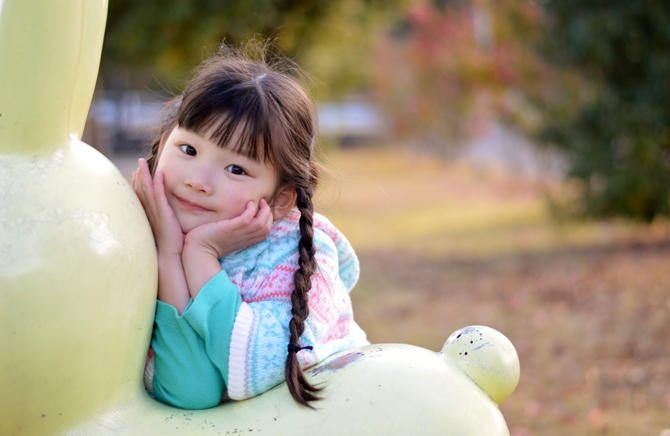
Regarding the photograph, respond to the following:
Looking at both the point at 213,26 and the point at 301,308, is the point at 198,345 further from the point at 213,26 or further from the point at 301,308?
the point at 213,26

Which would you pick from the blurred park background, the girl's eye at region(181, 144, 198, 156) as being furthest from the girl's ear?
the blurred park background

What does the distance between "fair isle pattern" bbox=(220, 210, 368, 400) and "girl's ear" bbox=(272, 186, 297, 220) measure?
0.8 inches

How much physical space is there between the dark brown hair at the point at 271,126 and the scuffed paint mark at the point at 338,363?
0.19 feet

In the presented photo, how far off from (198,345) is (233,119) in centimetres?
50

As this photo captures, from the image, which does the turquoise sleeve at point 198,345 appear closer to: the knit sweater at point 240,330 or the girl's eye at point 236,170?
the knit sweater at point 240,330

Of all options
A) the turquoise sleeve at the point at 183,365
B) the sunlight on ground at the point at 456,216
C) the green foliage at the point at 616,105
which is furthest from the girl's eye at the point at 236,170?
the green foliage at the point at 616,105

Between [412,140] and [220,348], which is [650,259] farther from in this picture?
[412,140]

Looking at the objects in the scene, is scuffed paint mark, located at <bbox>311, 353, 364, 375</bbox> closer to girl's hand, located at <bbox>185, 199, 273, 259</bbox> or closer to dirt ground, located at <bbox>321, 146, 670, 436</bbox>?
girl's hand, located at <bbox>185, 199, 273, 259</bbox>

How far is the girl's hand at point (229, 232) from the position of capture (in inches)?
58.2

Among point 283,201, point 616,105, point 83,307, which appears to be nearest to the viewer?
point 83,307

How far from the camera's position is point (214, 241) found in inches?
58.6

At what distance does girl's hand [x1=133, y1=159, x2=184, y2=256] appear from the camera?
4.90 feet

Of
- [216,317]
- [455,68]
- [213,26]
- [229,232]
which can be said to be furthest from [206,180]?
[455,68]

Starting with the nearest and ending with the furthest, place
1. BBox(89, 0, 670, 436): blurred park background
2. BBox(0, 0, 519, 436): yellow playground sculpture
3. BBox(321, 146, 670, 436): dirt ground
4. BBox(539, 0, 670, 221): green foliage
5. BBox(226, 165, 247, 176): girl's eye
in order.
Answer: BBox(0, 0, 519, 436): yellow playground sculpture → BBox(226, 165, 247, 176): girl's eye → BBox(321, 146, 670, 436): dirt ground → BBox(89, 0, 670, 436): blurred park background → BBox(539, 0, 670, 221): green foliage
